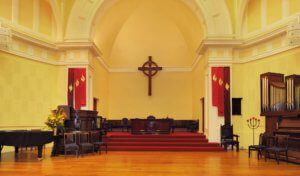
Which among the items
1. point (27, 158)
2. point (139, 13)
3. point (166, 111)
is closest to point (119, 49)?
point (139, 13)

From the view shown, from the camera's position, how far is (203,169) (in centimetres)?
880

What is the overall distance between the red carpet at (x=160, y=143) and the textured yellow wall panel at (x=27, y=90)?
308 cm

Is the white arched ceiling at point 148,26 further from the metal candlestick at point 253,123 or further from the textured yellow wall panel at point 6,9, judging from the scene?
the metal candlestick at point 253,123

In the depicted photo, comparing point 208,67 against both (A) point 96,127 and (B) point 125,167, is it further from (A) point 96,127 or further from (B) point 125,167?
(B) point 125,167

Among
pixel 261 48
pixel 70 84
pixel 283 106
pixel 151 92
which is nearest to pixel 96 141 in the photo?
pixel 70 84

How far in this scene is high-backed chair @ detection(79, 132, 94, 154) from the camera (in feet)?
38.9

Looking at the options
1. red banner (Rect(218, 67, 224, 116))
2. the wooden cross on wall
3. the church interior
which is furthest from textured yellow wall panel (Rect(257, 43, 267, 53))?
the wooden cross on wall

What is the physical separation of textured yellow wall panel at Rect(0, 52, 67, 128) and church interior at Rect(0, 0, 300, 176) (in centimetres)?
4

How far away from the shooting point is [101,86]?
19.0 meters

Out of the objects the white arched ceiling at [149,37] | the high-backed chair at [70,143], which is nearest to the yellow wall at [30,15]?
the white arched ceiling at [149,37]

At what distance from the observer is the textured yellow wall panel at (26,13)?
1420 centimetres

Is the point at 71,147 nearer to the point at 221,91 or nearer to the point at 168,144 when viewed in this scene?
the point at 168,144

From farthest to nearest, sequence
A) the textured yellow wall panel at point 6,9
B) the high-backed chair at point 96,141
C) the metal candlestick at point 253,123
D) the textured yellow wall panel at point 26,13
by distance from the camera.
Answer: the metal candlestick at point 253,123, the textured yellow wall panel at point 26,13, the textured yellow wall panel at point 6,9, the high-backed chair at point 96,141

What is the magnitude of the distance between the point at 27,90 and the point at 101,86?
17.2 feet
